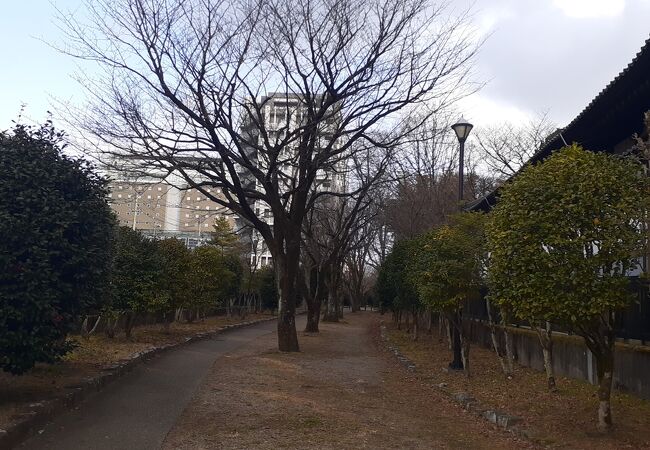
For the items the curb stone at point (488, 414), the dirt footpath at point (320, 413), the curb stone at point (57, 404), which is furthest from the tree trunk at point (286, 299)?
the curb stone at point (488, 414)

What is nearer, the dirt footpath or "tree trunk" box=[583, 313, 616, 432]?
"tree trunk" box=[583, 313, 616, 432]

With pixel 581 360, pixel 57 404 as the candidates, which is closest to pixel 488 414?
pixel 581 360

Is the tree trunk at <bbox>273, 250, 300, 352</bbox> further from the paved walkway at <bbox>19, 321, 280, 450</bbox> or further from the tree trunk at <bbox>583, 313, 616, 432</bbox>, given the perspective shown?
the tree trunk at <bbox>583, 313, 616, 432</bbox>

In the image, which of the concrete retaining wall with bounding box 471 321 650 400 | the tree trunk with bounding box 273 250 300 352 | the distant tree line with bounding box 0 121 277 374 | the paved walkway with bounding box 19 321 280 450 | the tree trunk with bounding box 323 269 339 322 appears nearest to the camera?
the paved walkway with bounding box 19 321 280 450

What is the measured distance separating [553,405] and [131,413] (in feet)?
20.3

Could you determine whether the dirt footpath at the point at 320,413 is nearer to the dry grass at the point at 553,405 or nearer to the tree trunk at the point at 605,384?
the dry grass at the point at 553,405

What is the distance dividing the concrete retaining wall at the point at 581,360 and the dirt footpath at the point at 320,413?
2294mm

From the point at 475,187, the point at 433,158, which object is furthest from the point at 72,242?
the point at 475,187

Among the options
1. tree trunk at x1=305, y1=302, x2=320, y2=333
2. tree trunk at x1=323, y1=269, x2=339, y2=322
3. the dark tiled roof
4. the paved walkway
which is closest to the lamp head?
the dark tiled roof

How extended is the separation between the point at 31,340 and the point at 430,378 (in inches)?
330

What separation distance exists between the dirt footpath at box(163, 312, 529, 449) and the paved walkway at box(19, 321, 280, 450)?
28 cm

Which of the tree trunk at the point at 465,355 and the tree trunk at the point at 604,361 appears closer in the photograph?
the tree trunk at the point at 604,361

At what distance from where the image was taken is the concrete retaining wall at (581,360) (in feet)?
27.6

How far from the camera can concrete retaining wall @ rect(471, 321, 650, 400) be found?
8.41 meters
